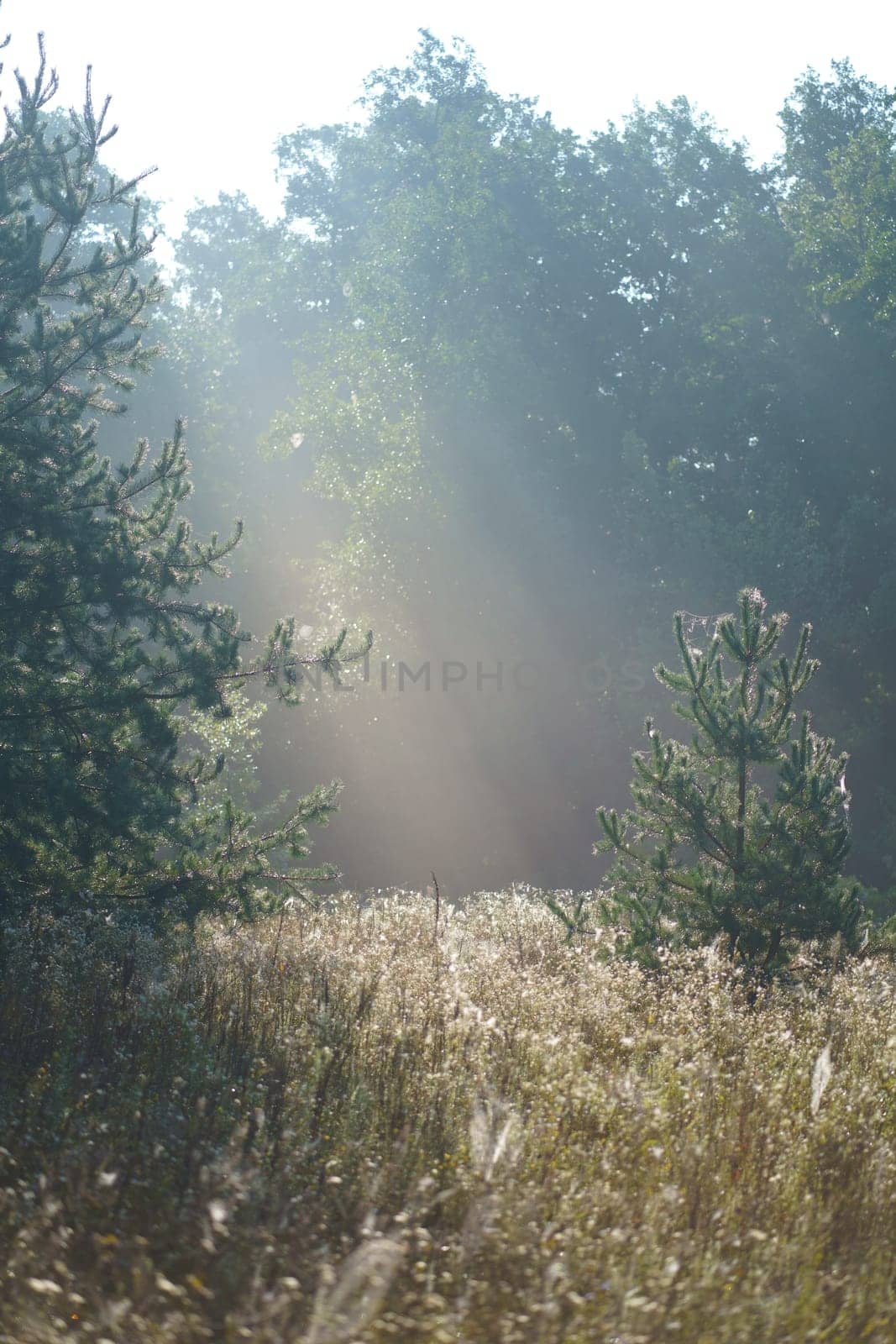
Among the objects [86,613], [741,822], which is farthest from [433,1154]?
[86,613]

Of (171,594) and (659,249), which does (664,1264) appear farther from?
(659,249)

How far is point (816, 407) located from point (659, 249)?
5.46 metres

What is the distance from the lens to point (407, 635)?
82.7ft

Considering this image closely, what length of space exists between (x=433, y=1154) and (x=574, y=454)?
22674mm

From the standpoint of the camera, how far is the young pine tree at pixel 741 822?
712 centimetres

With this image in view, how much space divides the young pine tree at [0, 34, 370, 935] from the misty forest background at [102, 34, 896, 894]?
15.7 metres

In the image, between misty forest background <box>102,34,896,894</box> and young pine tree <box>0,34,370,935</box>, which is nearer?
young pine tree <box>0,34,370,935</box>

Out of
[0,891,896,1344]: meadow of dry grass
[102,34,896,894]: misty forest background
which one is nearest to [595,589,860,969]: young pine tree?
[0,891,896,1344]: meadow of dry grass

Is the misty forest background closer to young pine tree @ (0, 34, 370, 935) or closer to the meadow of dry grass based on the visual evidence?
young pine tree @ (0, 34, 370, 935)

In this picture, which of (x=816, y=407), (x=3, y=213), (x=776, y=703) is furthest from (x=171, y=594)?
(x=816, y=407)

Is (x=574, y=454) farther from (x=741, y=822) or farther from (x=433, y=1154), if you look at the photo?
(x=433, y=1154)

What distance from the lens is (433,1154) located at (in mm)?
3584

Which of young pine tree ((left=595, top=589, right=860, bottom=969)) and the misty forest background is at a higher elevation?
the misty forest background

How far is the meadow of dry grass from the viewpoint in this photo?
2.52m
